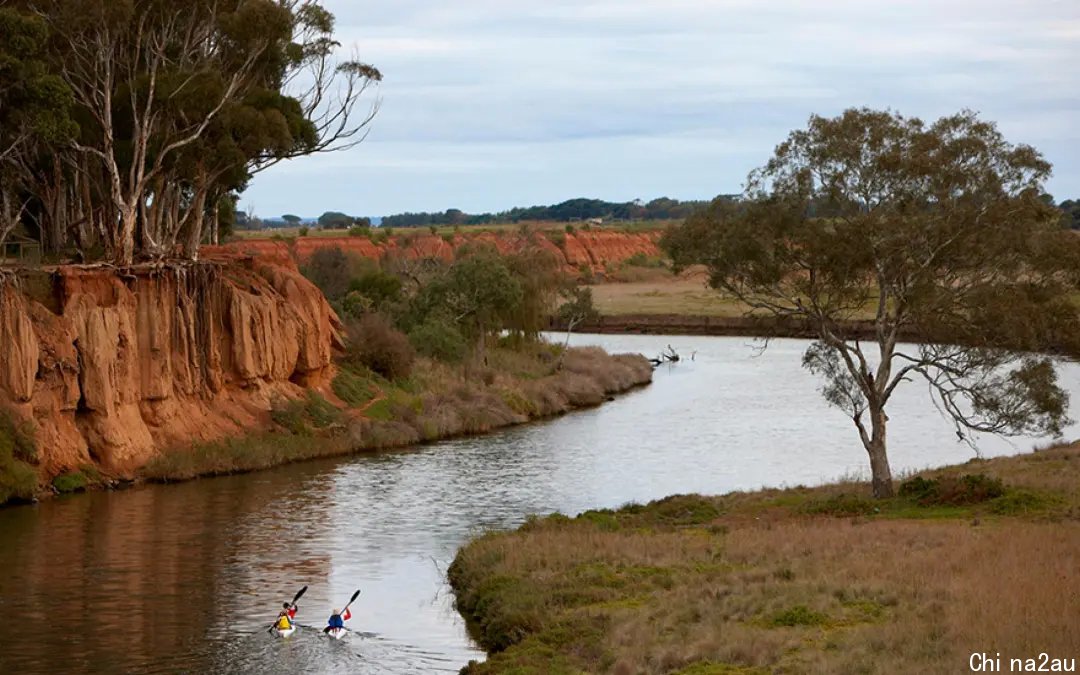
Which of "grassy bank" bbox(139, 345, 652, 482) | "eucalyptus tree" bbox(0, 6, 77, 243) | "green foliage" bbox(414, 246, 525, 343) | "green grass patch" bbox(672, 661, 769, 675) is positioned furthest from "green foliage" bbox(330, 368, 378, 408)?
"green grass patch" bbox(672, 661, 769, 675)

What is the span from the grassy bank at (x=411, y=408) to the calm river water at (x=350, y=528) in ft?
4.36

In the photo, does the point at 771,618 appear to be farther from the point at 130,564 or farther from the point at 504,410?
the point at 504,410

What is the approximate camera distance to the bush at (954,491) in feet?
101

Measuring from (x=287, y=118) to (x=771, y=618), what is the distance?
35941mm

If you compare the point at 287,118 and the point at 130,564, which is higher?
the point at 287,118

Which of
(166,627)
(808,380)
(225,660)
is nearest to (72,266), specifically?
(166,627)

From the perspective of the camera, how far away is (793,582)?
23172 mm

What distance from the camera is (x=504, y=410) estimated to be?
198 ft

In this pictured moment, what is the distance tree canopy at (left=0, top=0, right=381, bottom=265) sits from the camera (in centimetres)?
4212

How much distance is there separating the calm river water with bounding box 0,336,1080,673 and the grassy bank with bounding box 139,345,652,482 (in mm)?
1328

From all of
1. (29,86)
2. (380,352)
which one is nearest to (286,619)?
(29,86)

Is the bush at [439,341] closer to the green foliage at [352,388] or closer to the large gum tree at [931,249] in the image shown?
the green foliage at [352,388]

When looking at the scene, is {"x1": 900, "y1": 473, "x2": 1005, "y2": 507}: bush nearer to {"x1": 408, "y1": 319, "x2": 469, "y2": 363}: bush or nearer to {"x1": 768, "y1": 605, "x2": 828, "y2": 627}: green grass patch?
{"x1": 768, "y1": 605, "x2": 828, "y2": 627}: green grass patch

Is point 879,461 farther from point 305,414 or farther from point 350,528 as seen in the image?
point 305,414
